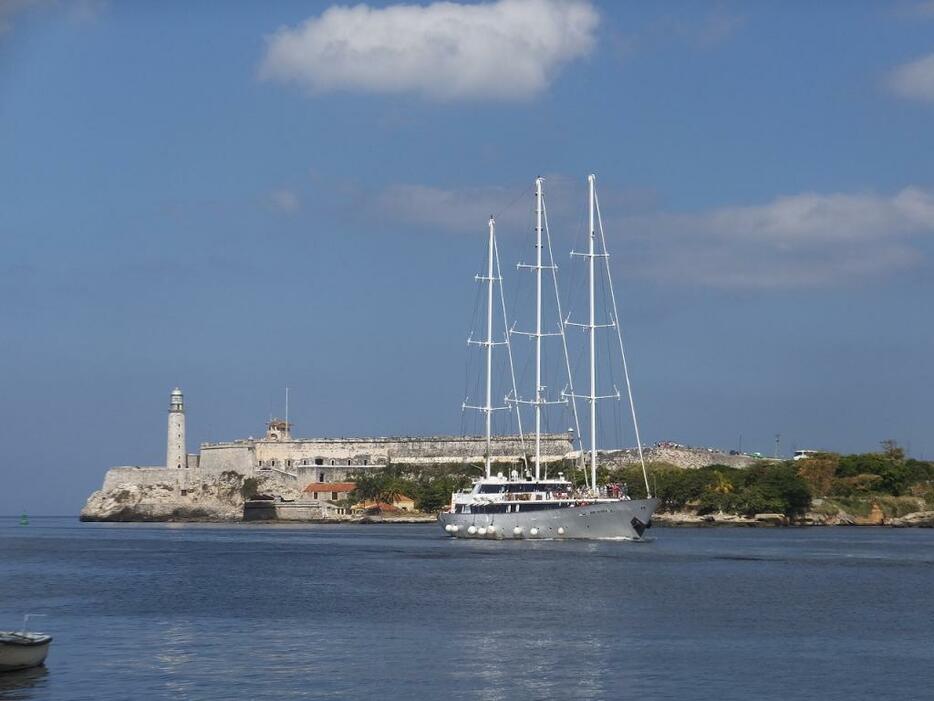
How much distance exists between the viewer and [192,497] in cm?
12938

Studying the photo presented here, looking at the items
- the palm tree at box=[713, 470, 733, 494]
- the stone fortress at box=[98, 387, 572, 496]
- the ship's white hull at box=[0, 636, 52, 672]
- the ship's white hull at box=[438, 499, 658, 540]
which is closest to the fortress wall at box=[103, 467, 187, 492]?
the stone fortress at box=[98, 387, 572, 496]

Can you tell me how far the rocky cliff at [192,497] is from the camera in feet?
413

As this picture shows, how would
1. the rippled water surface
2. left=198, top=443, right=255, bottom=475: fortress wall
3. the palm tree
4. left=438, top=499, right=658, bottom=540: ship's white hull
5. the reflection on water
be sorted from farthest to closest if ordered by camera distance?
left=198, top=443, right=255, bottom=475: fortress wall
the palm tree
left=438, top=499, right=658, bottom=540: ship's white hull
the rippled water surface
the reflection on water

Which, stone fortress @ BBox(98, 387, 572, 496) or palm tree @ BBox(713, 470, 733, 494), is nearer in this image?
palm tree @ BBox(713, 470, 733, 494)

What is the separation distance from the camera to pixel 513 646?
98.1ft

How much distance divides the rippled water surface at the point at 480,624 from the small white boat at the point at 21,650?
34 centimetres

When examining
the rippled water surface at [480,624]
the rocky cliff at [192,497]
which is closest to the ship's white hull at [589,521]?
the rippled water surface at [480,624]

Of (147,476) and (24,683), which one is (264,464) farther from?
(24,683)

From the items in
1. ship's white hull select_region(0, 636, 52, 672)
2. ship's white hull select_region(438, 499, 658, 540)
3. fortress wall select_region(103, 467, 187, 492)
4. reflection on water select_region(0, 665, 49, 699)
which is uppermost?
fortress wall select_region(103, 467, 187, 492)

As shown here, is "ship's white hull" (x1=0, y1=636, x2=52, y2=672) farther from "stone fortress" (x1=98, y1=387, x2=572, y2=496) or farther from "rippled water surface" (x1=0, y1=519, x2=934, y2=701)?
"stone fortress" (x1=98, y1=387, x2=572, y2=496)

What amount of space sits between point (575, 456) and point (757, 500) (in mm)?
14809

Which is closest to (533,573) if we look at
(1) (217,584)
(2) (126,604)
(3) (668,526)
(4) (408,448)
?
(1) (217,584)

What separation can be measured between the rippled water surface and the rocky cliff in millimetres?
63468

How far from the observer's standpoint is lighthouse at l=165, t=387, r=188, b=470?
431 feet
